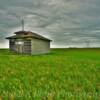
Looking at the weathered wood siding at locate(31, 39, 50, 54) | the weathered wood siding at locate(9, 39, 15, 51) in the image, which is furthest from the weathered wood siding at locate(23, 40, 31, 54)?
the weathered wood siding at locate(9, 39, 15, 51)

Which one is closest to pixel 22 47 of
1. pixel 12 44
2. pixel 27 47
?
pixel 27 47

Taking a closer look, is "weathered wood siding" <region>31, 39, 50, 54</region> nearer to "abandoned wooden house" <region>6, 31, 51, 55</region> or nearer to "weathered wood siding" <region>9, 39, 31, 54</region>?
"abandoned wooden house" <region>6, 31, 51, 55</region>

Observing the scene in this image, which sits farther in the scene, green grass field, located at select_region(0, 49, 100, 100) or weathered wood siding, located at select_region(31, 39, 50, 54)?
weathered wood siding, located at select_region(31, 39, 50, 54)

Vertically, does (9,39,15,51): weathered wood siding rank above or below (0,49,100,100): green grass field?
above

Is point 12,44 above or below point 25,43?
below

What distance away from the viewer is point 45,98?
4746 millimetres

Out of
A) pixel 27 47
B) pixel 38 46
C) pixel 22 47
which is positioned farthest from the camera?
pixel 38 46

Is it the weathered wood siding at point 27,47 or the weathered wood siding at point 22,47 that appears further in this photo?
the weathered wood siding at point 22,47

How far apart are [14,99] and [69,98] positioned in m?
1.24

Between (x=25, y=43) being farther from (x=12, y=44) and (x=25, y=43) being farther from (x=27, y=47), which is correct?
(x=12, y=44)

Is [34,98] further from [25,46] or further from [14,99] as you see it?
[25,46]

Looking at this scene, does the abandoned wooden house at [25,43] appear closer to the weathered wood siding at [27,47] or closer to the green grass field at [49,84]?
the weathered wood siding at [27,47]

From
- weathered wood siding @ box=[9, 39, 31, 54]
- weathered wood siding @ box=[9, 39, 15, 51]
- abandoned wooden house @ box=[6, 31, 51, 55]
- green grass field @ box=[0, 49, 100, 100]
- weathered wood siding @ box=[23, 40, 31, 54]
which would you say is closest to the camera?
green grass field @ box=[0, 49, 100, 100]

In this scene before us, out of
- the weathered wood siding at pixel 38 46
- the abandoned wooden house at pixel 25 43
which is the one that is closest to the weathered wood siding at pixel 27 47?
the abandoned wooden house at pixel 25 43
